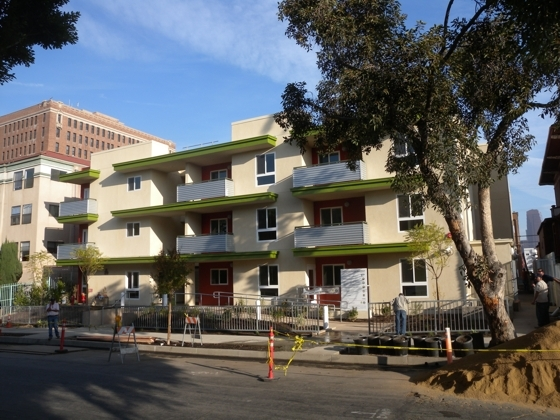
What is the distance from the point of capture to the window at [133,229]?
3278 cm

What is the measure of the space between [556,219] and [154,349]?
64.6 ft

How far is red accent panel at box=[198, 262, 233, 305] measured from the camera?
29.5 meters

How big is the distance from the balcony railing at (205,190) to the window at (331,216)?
17.2 feet

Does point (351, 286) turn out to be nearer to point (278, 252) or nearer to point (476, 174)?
point (278, 252)

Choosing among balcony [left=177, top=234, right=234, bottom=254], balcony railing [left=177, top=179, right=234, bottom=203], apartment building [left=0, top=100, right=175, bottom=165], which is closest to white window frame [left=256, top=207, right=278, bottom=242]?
balcony [left=177, top=234, right=234, bottom=254]

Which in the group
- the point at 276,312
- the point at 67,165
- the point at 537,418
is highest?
the point at 67,165

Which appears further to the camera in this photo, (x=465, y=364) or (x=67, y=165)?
(x=67, y=165)

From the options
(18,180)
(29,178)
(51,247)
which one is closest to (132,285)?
(51,247)

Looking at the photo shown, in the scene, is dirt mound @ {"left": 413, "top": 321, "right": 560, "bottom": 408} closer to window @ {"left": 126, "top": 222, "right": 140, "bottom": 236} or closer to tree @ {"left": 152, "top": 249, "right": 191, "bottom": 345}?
tree @ {"left": 152, "top": 249, "right": 191, "bottom": 345}

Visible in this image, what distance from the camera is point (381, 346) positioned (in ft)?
43.7

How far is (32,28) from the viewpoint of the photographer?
8.98m

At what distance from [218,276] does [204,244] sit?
2.58m

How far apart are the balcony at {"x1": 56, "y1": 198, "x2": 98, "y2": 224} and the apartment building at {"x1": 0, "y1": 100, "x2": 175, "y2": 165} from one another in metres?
71.5

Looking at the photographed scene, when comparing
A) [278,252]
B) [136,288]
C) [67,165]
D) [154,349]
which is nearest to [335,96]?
[154,349]
